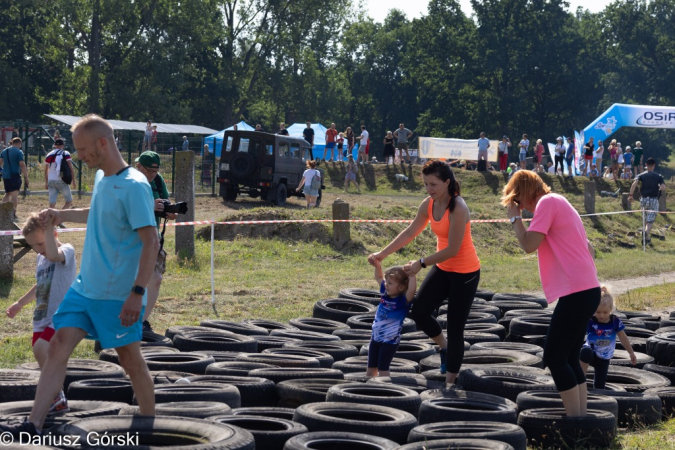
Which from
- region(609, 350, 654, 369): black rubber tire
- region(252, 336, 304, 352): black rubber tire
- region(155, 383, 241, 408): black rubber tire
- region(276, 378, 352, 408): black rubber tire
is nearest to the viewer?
region(155, 383, 241, 408): black rubber tire

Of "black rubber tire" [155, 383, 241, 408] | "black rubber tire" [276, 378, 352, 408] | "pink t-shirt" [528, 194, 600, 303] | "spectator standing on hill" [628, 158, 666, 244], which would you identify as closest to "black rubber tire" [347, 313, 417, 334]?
"black rubber tire" [276, 378, 352, 408]

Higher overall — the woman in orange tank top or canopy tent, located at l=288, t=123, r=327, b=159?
canopy tent, located at l=288, t=123, r=327, b=159

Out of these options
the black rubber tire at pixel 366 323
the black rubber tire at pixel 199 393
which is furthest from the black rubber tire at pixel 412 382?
the black rubber tire at pixel 366 323

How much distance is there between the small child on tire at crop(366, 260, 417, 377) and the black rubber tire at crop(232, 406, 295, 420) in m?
1.32

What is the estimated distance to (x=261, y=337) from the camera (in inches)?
376

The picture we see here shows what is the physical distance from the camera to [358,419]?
6.37m

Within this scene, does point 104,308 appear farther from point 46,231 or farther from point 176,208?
point 176,208

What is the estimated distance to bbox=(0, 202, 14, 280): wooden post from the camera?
42.1 feet

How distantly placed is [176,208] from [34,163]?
2489 centimetres

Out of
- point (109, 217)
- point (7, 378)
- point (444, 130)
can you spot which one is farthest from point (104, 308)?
point (444, 130)

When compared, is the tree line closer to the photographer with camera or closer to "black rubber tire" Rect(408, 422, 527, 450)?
the photographer with camera

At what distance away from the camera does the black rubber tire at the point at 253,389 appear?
698 cm

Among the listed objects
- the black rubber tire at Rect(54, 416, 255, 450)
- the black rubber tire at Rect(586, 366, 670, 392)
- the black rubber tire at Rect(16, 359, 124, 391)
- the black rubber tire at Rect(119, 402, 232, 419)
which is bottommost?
the black rubber tire at Rect(586, 366, 670, 392)

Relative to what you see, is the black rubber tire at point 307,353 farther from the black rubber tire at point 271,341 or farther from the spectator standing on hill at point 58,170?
the spectator standing on hill at point 58,170
